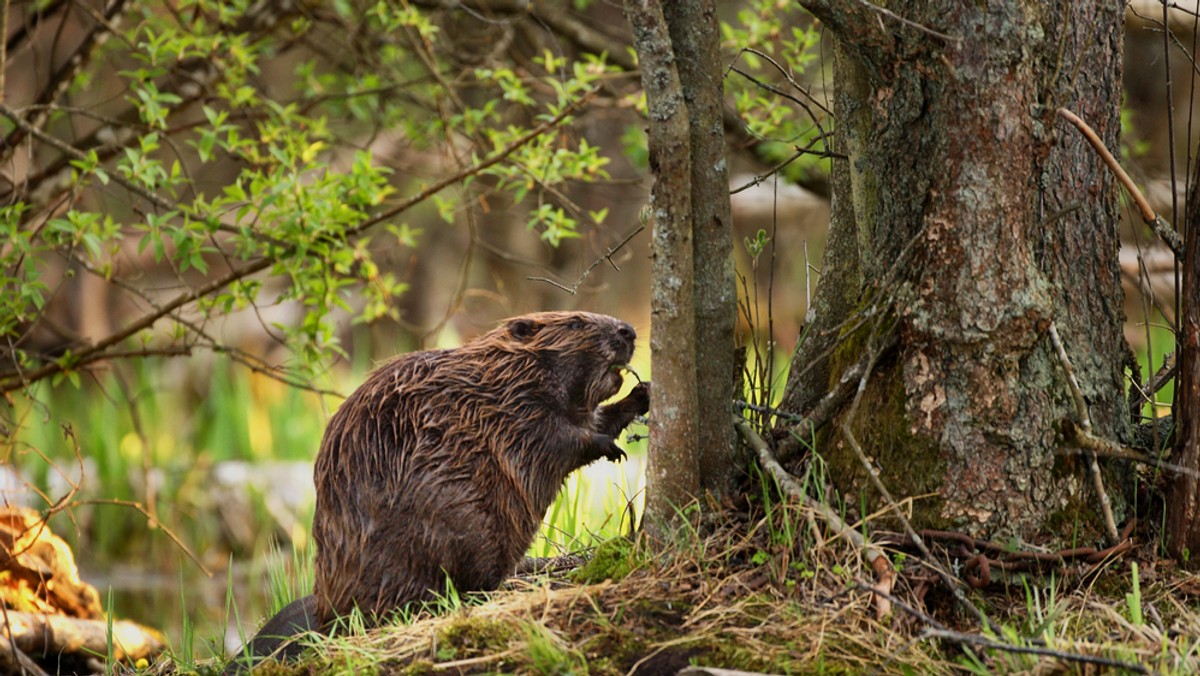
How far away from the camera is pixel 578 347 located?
315 cm

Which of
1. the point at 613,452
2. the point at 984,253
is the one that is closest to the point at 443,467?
the point at 613,452

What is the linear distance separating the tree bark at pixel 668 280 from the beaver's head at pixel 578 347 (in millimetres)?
728

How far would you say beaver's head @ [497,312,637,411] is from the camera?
3.13 m

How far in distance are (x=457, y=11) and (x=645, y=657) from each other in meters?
3.40

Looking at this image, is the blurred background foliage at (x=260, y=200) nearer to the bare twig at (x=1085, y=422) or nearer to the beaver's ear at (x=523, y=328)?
the beaver's ear at (x=523, y=328)

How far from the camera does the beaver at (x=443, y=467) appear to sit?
8.86ft

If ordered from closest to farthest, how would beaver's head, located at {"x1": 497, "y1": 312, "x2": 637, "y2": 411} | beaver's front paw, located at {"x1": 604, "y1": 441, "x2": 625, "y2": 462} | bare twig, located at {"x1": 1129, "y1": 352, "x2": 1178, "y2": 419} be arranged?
bare twig, located at {"x1": 1129, "y1": 352, "x2": 1178, "y2": 419}, beaver's front paw, located at {"x1": 604, "y1": 441, "x2": 625, "y2": 462}, beaver's head, located at {"x1": 497, "y1": 312, "x2": 637, "y2": 411}

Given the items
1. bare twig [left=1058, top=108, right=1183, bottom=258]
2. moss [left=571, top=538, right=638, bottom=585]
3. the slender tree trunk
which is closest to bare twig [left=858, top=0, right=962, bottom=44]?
bare twig [left=1058, top=108, right=1183, bottom=258]

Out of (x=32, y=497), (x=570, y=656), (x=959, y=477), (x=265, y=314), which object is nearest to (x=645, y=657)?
(x=570, y=656)

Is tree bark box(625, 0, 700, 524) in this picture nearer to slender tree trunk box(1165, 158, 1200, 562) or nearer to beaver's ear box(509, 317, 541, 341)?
beaver's ear box(509, 317, 541, 341)

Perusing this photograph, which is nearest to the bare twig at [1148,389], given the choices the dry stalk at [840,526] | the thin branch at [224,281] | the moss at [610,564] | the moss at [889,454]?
the moss at [889,454]

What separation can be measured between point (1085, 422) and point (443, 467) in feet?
4.57

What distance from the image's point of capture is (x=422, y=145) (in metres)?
4.90

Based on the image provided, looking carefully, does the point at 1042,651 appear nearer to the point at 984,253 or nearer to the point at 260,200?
the point at 984,253
